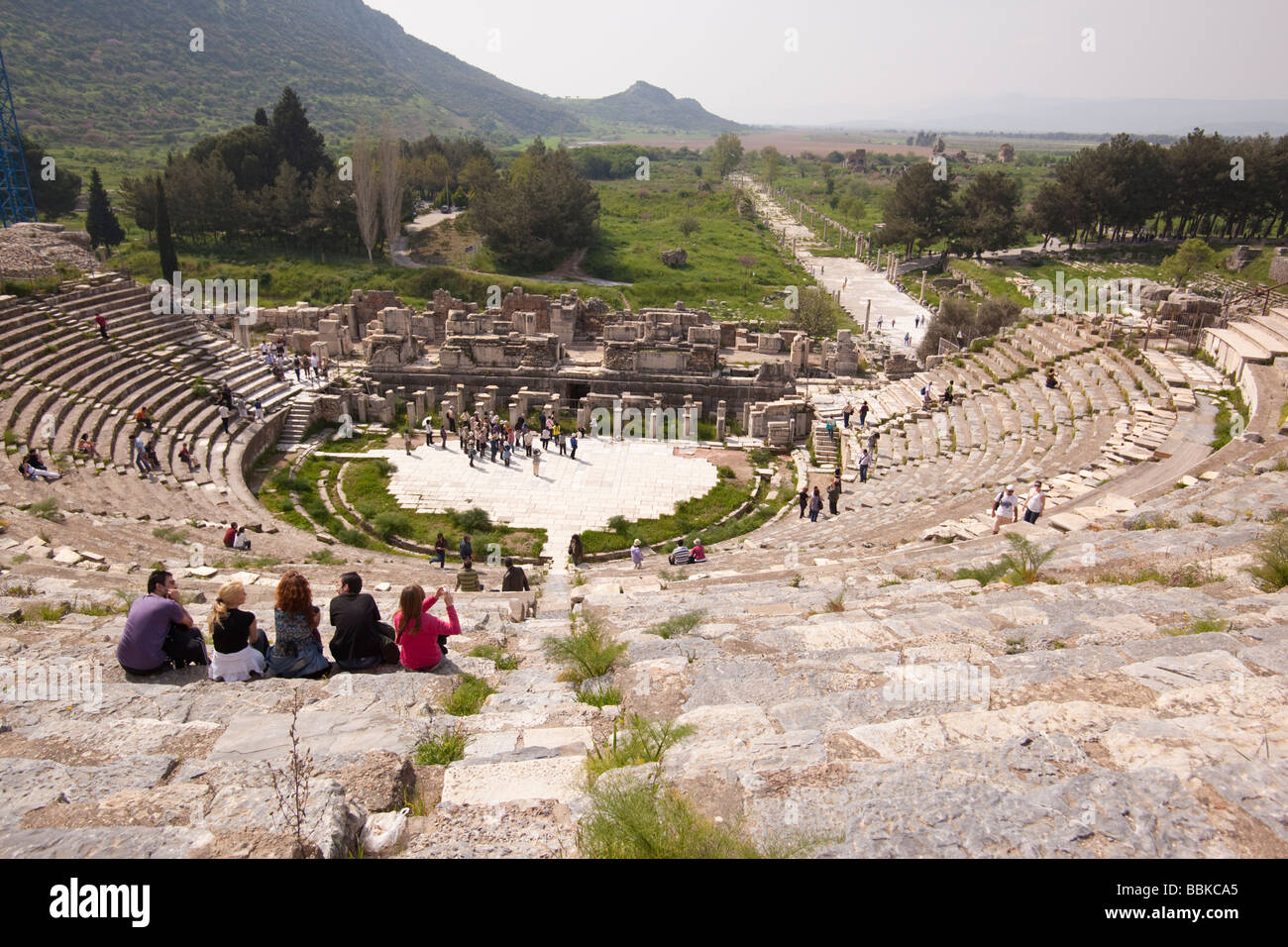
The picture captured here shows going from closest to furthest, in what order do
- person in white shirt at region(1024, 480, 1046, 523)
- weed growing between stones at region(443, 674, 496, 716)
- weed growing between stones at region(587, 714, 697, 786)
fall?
weed growing between stones at region(587, 714, 697, 786) < weed growing between stones at region(443, 674, 496, 716) < person in white shirt at region(1024, 480, 1046, 523)

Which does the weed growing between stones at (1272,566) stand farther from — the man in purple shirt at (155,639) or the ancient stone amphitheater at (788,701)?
the man in purple shirt at (155,639)

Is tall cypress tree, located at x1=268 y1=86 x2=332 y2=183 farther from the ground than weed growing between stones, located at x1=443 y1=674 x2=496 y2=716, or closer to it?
farther from the ground

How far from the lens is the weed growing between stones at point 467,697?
19.1ft

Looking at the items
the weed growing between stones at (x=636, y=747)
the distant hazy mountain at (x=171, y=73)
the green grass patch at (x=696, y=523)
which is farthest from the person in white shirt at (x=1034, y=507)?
the distant hazy mountain at (x=171, y=73)

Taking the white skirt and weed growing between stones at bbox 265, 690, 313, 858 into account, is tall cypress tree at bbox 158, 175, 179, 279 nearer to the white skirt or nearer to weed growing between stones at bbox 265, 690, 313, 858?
the white skirt

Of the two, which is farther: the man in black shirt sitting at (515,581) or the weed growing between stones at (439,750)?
the man in black shirt sitting at (515,581)

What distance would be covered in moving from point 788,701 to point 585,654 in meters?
1.86

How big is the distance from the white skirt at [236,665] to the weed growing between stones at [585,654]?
95.8 inches

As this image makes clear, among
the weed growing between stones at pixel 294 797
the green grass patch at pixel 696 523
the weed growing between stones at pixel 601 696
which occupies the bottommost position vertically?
the green grass patch at pixel 696 523

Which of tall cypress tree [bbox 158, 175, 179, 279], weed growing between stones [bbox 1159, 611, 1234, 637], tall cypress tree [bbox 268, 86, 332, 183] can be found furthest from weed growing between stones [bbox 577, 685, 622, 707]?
tall cypress tree [bbox 268, 86, 332, 183]

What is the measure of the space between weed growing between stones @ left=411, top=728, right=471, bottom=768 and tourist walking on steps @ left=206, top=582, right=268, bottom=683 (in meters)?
2.04

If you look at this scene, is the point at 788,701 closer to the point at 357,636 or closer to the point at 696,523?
the point at 357,636

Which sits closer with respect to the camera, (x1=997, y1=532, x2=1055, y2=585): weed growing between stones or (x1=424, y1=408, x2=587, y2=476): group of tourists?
(x1=997, y1=532, x2=1055, y2=585): weed growing between stones

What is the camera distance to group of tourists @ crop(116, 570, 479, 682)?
609 centimetres
